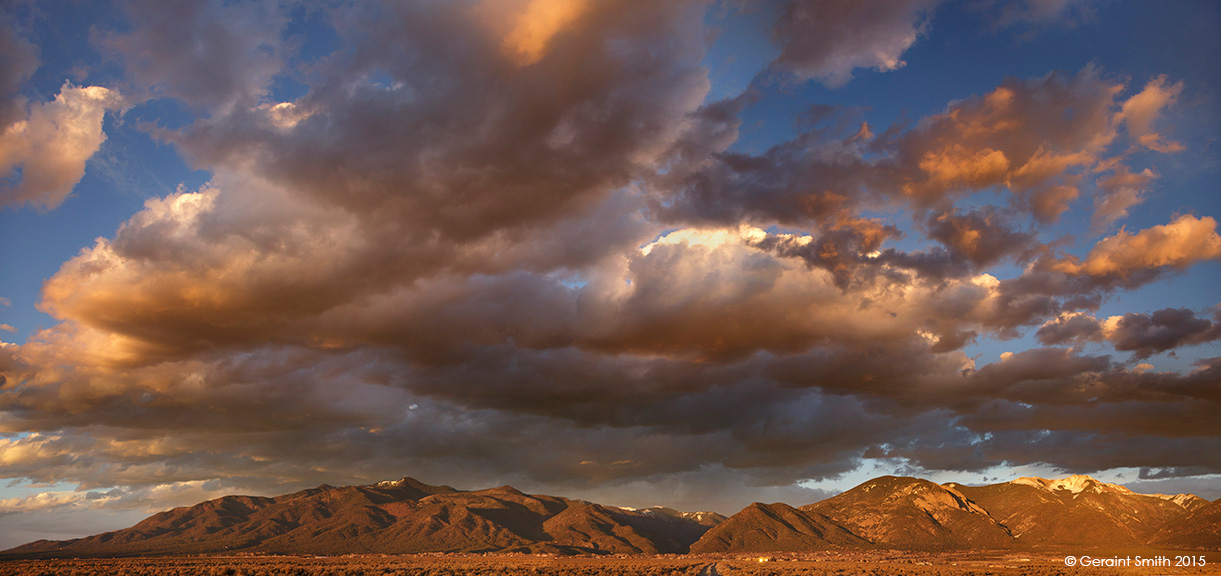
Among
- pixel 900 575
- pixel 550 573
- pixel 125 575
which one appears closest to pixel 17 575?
pixel 125 575

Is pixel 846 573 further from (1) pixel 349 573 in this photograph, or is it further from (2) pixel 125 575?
(2) pixel 125 575

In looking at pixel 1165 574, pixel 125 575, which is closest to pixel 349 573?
pixel 125 575

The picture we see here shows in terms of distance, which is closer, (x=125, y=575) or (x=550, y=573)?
(x=125, y=575)

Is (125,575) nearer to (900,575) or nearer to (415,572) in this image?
(415,572)

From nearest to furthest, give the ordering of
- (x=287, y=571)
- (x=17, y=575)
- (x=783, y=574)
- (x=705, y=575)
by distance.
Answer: (x=17, y=575) < (x=287, y=571) < (x=783, y=574) < (x=705, y=575)

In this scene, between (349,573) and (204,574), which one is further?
(349,573)

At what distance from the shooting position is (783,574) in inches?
5600

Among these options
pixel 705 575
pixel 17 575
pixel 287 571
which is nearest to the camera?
pixel 17 575

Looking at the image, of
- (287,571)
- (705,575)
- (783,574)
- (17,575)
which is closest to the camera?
(17,575)

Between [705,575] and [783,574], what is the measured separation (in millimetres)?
17234

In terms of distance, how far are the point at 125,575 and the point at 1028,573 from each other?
544 ft

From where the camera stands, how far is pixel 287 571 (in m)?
132

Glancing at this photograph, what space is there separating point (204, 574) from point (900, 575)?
427 ft

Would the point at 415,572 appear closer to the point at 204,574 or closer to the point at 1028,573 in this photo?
the point at 204,574
